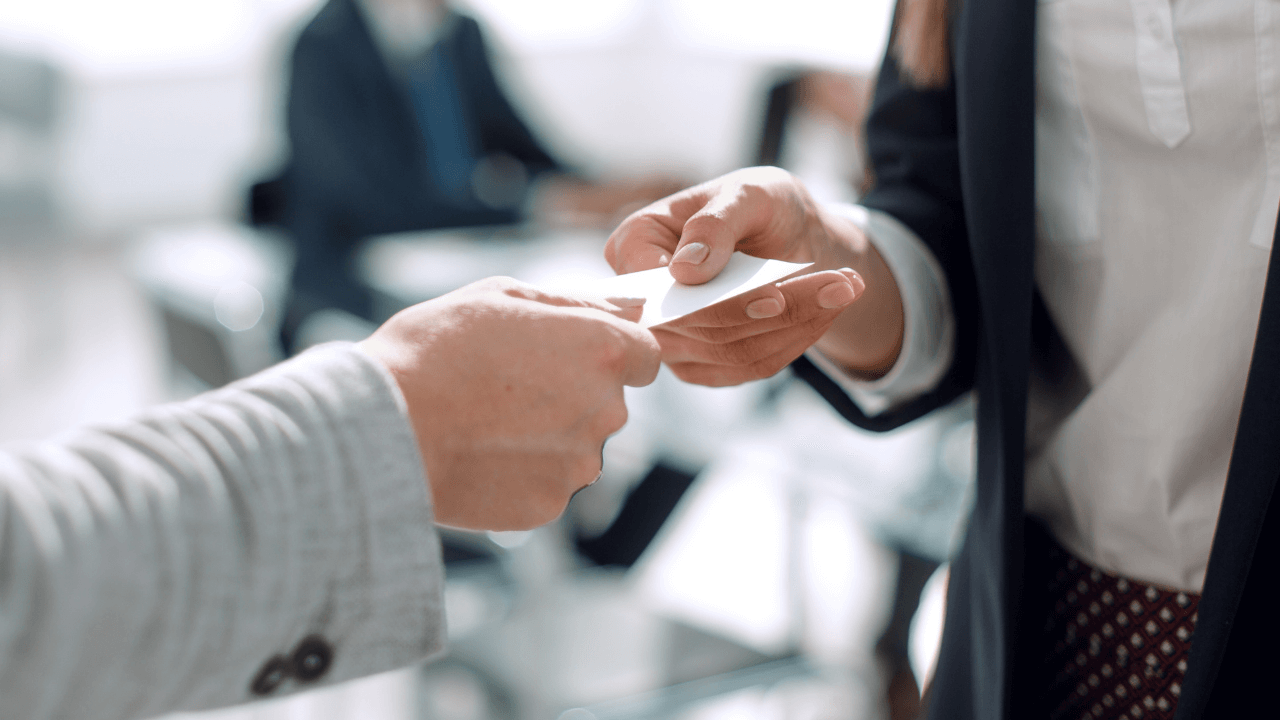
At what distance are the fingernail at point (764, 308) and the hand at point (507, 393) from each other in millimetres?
108

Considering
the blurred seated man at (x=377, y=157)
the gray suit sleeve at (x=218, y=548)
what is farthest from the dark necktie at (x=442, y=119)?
the gray suit sleeve at (x=218, y=548)

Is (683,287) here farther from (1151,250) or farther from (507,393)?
(1151,250)

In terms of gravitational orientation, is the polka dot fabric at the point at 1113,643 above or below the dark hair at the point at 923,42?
below

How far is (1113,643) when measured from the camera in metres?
0.67

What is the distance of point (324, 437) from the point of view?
44 centimetres

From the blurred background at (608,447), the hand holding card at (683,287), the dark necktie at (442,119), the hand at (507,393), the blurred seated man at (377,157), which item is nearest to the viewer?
the hand at (507,393)

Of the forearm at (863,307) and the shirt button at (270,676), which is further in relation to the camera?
the forearm at (863,307)

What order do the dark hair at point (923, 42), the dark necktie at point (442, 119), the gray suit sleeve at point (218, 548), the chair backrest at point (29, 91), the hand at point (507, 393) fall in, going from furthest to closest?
the chair backrest at point (29, 91)
the dark necktie at point (442, 119)
the dark hair at point (923, 42)
the hand at point (507, 393)
the gray suit sleeve at point (218, 548)

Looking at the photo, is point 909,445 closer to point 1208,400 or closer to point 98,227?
point 1208,400

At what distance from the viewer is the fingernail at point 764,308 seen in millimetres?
638

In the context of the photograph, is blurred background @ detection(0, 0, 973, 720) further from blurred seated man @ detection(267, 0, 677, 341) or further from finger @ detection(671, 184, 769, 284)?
finger @ detection(671, 184, 769, 284)

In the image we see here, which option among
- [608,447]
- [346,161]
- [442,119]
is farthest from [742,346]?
[442,119]

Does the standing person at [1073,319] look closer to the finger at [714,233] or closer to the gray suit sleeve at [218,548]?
the finger at [714,233]

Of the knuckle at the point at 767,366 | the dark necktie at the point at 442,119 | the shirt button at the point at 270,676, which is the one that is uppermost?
the knuckle at the point at 767,366
